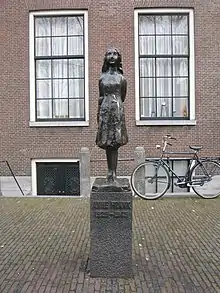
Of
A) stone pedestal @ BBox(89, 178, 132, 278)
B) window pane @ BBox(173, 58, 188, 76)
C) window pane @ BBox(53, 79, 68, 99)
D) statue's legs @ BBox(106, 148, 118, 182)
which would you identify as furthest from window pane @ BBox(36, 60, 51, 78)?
stone pedestal @ BBox(89, 178, 132, 278)

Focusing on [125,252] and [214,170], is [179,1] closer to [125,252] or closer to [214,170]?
[214,170]

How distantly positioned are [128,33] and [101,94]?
9181 millimetres

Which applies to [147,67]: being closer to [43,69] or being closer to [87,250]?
[43,69]

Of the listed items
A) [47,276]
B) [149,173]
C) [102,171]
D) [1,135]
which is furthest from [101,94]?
[1,135]

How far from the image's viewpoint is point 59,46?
13898mm

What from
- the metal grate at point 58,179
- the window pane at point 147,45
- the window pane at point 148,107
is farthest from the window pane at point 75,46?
the metal grate at point 58,179

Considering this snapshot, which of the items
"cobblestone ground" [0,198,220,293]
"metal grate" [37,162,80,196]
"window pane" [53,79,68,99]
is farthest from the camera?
"window pane" [53,79,68,99]

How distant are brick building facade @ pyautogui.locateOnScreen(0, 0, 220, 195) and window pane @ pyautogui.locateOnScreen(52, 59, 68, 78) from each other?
2.03 ft

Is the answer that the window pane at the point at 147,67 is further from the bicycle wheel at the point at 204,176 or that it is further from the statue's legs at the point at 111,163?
the statue's legs at the point at 111,163

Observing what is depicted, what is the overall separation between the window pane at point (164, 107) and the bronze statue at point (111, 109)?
915 cm

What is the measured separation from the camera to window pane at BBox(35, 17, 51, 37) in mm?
13695

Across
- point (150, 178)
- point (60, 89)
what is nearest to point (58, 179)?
point (60, 89)

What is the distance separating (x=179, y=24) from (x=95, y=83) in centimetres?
364

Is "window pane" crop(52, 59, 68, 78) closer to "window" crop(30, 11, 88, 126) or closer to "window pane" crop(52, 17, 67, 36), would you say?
"window" crop(30, 11, 88, 126)
